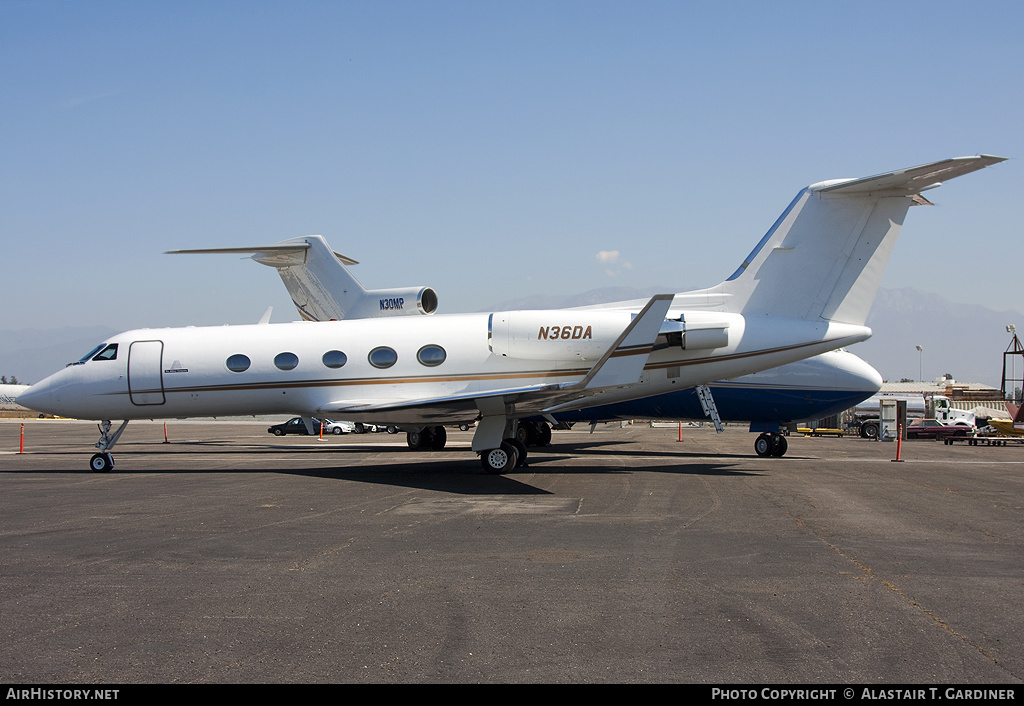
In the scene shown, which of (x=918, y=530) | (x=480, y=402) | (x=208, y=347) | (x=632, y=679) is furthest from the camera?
(x=208, y=347)

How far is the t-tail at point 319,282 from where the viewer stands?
80.0 feet

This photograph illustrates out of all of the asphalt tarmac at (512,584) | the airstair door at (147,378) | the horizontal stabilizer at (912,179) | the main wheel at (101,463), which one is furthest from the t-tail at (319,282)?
the horizontal stabilizer at (912,179)

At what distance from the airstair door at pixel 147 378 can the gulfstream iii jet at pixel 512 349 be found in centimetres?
3

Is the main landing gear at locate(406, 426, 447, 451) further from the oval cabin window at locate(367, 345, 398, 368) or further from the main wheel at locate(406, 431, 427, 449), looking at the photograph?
the oval cabin window at locate(367, 345, 398, 368)

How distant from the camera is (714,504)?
12172 mm

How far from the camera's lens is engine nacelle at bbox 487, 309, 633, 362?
17.1 m

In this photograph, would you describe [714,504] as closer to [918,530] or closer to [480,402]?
[918,530]

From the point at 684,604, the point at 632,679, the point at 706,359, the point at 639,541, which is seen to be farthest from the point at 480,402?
the point at 632,679

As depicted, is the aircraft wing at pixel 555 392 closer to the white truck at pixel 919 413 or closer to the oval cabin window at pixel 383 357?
the oval cabin window at pixel 383 357

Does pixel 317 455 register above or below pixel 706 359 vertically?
below

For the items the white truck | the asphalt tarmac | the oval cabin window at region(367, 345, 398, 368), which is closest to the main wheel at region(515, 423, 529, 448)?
the oval cabin window at region(367, 345, 398, 368)

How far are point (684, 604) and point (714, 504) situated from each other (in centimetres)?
618

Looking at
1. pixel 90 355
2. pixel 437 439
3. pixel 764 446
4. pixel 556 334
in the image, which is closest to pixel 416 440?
pixel 437 439

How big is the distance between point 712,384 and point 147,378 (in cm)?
1484
